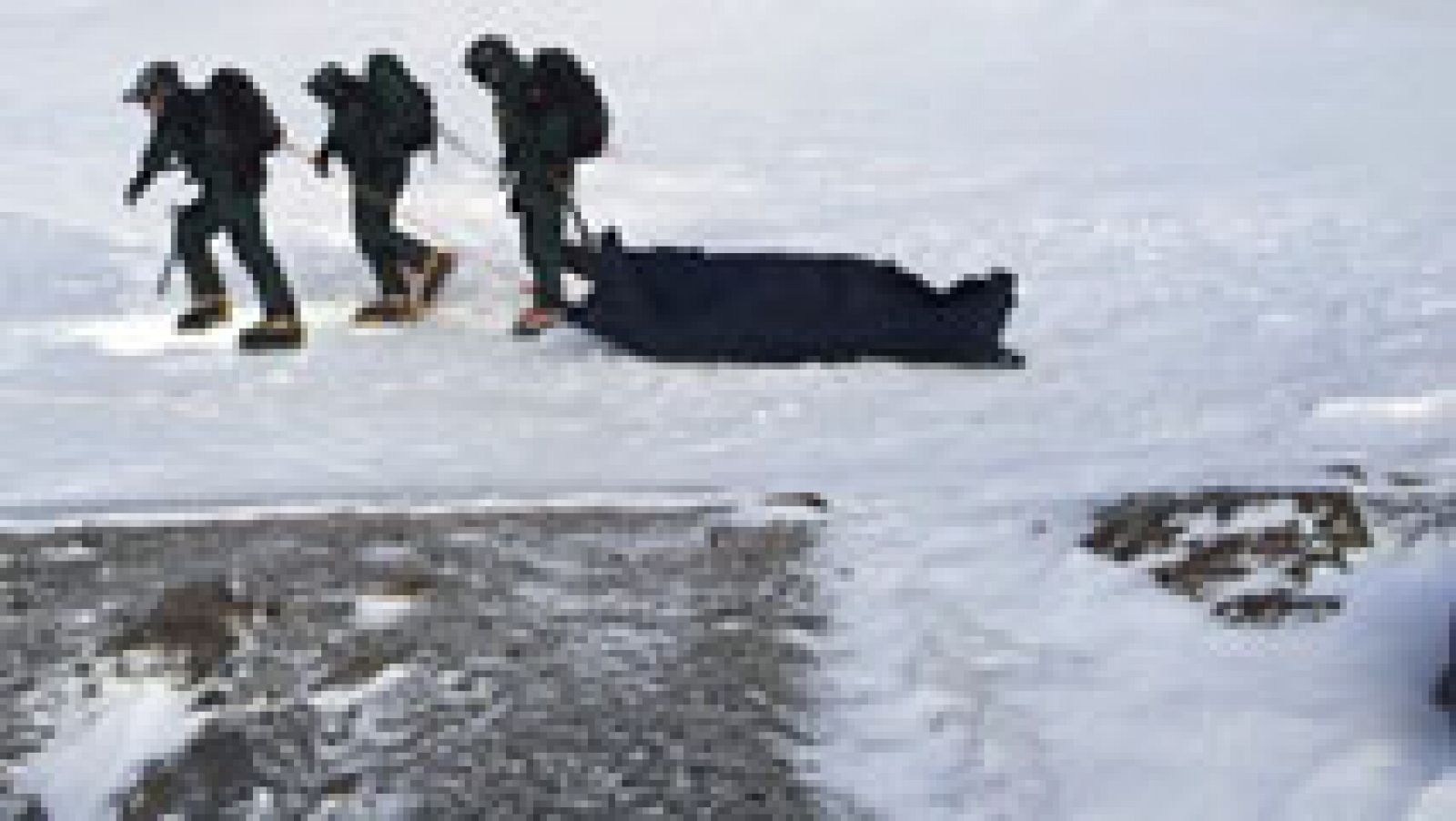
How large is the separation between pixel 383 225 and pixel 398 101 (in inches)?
26.7

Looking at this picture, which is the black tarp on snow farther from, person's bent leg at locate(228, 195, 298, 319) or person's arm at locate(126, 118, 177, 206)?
person's arm at locate(126, 118, 177, 206)

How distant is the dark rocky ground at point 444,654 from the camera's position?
251 inches

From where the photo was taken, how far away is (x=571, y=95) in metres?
13.0

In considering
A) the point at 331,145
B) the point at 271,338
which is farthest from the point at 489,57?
the point at 271,338

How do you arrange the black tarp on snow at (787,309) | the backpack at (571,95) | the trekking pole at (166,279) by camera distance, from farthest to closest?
the trekking pole at (166,279) < the backpack at (571,95) < the black tarp on snow at (787,309)

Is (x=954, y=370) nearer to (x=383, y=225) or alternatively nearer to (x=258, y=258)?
(x=383, y=225)

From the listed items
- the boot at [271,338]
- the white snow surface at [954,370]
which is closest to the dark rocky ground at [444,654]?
the white snow surface at [954,370]

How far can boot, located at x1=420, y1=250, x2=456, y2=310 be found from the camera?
536 inches

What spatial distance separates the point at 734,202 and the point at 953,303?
19.2 ft

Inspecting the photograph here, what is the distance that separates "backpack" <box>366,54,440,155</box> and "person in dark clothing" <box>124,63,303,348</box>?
58 centimetres

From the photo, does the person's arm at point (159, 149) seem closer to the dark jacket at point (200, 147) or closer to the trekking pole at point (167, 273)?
the dark jacket at point (200, 147)

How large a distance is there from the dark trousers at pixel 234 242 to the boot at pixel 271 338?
0.30 m

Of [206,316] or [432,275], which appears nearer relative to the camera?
[206,316]

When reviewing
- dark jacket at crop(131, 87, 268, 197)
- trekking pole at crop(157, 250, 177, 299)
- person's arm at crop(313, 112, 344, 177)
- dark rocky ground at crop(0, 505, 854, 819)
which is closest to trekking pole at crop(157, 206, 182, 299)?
trekking pole at crop(157, 250, 177, 299)
